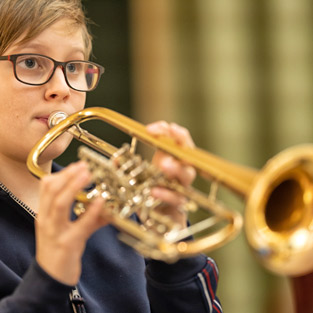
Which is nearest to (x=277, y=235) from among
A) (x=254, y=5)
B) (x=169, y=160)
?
(x=169, y=160)

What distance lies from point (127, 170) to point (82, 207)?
10 centimetres

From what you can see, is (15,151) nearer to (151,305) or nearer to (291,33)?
(151,305)

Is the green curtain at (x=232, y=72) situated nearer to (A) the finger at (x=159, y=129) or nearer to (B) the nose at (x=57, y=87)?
(B) the nose at (x=57, y=87)

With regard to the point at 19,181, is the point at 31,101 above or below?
above

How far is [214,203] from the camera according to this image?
3.18 ft

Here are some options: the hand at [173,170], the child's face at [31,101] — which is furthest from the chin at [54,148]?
the hand at [173,170]

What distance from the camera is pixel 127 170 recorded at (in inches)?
40.5

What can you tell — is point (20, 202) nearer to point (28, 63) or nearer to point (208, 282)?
point (28, 63)

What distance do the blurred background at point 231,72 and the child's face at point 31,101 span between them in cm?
217

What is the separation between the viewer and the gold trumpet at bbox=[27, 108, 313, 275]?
3.04ft

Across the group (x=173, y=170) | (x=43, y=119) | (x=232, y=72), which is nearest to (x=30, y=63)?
(x=43, y=119)

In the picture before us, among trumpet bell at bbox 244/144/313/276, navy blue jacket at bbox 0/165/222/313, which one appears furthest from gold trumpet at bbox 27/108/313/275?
navy blue jacket at bbox 0/165/222/313

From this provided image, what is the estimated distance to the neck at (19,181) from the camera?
1240 millimetres

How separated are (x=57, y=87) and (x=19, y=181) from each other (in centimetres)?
21
